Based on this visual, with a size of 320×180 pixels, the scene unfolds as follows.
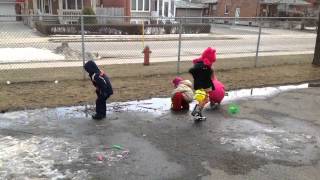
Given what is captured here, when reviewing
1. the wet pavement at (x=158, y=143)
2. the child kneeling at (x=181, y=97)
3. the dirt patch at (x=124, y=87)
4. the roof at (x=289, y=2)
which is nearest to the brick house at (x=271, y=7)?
the roof at (x=289, y=2)

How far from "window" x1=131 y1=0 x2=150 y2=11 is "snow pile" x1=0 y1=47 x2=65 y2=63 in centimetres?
2163

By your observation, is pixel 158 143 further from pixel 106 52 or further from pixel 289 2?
pixel 289 2

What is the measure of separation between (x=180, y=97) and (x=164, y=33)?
49.1 ft

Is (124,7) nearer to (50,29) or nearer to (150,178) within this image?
(50,29)

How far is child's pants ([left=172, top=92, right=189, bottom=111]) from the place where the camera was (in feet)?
25.1

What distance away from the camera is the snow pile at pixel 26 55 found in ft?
42.9

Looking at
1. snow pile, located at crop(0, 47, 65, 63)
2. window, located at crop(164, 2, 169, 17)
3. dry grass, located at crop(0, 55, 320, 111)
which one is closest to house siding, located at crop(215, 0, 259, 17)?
window, located at crop(164, 2, 169, 17)

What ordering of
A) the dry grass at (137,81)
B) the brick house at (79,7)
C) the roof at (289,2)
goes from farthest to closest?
the roof at (289,2) → the brick house at (79,7) → the dry grass at (137,81)

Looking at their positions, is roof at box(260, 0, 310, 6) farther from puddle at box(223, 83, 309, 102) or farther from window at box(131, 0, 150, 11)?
puddle at box(223, 83, 309, 102)

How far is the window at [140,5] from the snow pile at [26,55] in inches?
852

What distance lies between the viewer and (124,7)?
1339 inches

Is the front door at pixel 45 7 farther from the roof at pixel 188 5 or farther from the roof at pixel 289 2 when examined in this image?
the roof at pixel 289 2

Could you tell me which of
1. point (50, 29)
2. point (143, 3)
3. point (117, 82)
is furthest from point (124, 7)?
point (117, 82)

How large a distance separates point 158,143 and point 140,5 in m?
31.5
